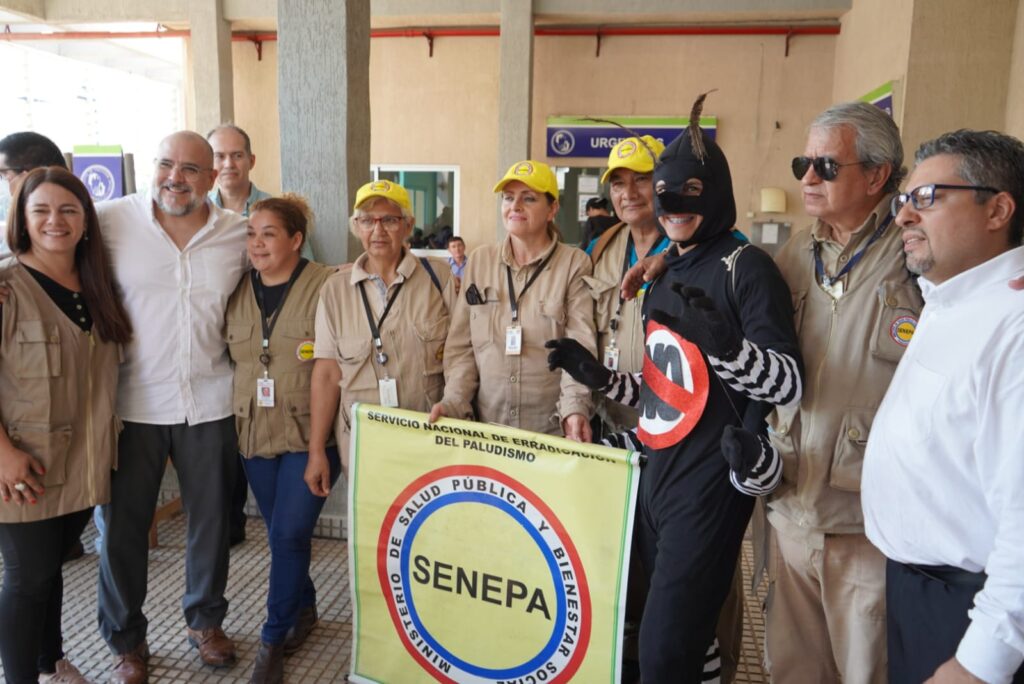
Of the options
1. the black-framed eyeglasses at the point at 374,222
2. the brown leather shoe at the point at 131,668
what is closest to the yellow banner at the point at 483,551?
the black-framed eyeglasses at the point at 374,222

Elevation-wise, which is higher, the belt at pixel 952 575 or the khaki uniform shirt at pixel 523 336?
the khaki uniform shirt at pixel 523 336

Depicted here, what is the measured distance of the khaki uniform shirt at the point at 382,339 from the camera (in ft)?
7.80

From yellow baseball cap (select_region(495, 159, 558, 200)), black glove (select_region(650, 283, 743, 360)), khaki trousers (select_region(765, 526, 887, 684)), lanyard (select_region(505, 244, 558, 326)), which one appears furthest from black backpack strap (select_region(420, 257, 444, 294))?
khaki trousers (select_region(765, 526, 887, 684))

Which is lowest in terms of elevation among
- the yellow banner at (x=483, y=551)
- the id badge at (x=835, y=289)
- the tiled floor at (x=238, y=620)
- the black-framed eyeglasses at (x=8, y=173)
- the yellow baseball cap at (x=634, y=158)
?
the tiled floor at (x=238, y=620)

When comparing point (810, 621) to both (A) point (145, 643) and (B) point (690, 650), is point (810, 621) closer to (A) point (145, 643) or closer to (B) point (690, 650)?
(B) point (690, 650)

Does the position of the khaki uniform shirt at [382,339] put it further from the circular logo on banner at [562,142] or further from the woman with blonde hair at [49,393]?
the circular logo on banner at [562,142]

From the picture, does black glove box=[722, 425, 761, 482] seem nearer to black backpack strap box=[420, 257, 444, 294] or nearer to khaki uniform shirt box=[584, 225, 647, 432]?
khaki uniform shirt box=[584, 225, 647, 432]

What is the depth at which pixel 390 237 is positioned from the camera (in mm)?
2410

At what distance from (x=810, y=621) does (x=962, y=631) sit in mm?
614

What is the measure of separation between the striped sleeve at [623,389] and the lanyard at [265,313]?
48.9 inches

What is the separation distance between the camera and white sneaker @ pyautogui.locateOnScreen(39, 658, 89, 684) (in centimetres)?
233

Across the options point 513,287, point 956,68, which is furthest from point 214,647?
point 956,68

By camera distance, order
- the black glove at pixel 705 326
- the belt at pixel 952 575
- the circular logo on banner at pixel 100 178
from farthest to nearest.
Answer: the circular logo on banner at pixel 100 178 < the black glove at pixel 705 326 < the belt at pixel 952 575

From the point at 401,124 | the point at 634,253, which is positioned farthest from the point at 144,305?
the point at 401,124
